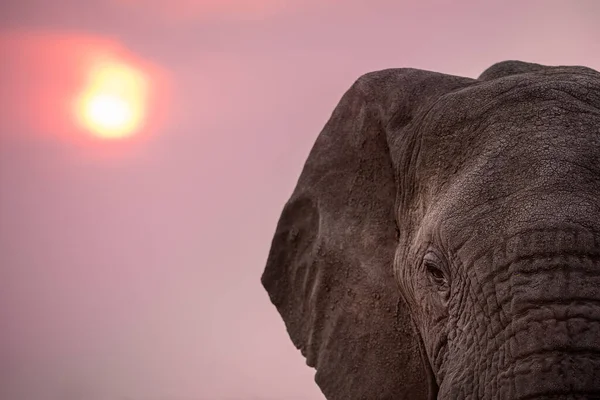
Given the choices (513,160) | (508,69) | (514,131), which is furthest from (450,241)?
(508,69)

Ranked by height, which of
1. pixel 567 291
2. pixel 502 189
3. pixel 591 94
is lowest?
pixel 567 291

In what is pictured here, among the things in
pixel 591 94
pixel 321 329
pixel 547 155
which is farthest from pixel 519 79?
pixel 321 329

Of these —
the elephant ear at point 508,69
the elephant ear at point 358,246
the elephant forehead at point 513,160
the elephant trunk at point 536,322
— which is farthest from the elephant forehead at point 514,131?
the elephant ear at point 508,69

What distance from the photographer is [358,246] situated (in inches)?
244

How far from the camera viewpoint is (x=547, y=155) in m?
4.80

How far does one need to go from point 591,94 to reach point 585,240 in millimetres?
1247

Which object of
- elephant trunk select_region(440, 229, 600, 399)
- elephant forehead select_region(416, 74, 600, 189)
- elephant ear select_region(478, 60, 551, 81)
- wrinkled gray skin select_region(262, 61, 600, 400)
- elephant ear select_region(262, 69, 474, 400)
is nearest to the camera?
elephant trunk select_region(440, 229, 600, 399)

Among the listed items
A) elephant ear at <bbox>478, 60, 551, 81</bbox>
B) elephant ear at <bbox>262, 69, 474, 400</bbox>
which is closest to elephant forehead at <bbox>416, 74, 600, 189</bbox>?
elephant ear at <bbox>262, 69, 474, 400</bbox>

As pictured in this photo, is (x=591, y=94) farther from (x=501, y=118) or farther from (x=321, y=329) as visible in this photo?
(x=321, y=329)

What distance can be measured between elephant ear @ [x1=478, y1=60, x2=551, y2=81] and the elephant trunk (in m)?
2.02

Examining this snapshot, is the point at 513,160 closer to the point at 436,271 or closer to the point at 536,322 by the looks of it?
the point at 436,271

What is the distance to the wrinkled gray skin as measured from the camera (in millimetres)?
4336

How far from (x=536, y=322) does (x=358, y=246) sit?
2027 millimetres

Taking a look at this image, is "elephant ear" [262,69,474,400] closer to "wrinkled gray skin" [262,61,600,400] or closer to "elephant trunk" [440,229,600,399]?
"wrinkled gray skin" [262,61,600,400]
